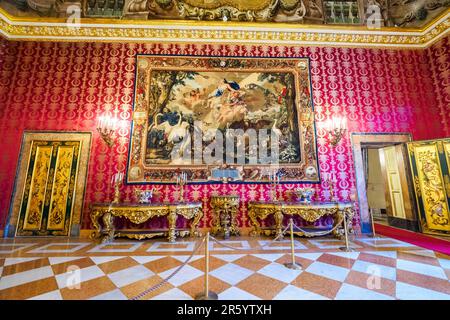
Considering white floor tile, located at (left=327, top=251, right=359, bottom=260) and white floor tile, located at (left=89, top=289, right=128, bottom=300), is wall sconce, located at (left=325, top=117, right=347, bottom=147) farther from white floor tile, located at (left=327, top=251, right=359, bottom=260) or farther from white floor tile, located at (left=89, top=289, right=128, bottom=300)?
white floor tile, located at (left=89, top=289, right=128, bottom=300)

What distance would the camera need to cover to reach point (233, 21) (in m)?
5.53

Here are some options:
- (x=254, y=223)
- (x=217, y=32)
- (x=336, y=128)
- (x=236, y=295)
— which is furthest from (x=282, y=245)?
(x=217, y=32)

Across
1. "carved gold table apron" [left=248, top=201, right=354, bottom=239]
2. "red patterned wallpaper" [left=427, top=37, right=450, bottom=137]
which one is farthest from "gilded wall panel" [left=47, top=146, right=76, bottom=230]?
"red patterned wallpaper" [left=427, top=37, right=450, bottom=137]

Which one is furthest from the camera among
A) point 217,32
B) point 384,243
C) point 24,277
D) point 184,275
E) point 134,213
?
point 217,32

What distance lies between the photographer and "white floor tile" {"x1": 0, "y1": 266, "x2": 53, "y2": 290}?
2266 millimetres

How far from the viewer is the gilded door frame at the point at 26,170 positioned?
4.61 metres

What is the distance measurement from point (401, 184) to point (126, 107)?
335 inches

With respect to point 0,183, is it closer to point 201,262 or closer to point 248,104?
point 201,262

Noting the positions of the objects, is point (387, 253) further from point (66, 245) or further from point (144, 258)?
point (66, 245)

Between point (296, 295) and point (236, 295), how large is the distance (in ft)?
2.12

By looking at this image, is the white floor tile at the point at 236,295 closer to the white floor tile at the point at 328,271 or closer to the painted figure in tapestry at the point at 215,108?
the white floor tile at the point at 328,271

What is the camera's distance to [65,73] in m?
5.38

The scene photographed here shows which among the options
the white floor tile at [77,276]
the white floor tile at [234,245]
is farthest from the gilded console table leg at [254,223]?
the white floor tile at [77,276]
